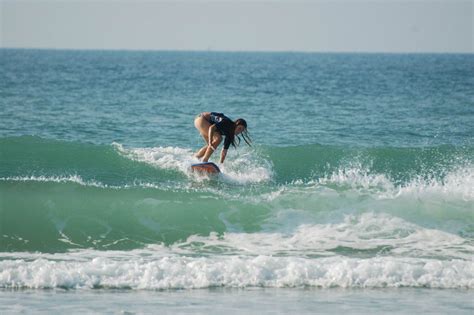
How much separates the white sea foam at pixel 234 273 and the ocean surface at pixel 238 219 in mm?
19

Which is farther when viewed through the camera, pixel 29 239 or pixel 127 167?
pixel 127 167

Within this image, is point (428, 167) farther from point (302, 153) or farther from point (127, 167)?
point (127, 167)

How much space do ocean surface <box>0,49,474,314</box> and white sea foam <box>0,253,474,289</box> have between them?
0.06 feet

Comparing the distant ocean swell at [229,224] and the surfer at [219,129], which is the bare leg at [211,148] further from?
the distant ocean swell at [229,224]

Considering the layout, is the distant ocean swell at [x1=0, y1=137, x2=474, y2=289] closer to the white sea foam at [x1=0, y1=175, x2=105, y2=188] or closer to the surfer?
the white sea foam at [x1=0, y1=175, x2=105, y2=188]

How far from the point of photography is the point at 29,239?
39.6ft

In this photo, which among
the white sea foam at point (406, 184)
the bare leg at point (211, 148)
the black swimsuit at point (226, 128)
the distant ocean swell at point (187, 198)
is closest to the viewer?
the distant ocean swell at point (187, 198)

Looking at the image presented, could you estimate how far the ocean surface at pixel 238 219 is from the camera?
371 inches

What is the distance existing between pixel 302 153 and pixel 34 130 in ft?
26.2

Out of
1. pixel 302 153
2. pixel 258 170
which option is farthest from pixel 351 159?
pixel 258 170

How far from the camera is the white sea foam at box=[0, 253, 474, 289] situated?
966 cm

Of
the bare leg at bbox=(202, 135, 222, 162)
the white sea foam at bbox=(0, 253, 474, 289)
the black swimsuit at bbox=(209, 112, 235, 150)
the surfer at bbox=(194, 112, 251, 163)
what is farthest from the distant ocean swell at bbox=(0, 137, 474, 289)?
the black swimsuit at bbox=(209, 112, 235, 150)

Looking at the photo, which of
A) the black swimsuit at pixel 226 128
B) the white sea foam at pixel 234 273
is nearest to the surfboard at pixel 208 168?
the black swimsuit at pixel 226 128

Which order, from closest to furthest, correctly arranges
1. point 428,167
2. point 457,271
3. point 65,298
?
1. point 65,298
2. point 457,271
3. point 428,167
